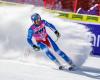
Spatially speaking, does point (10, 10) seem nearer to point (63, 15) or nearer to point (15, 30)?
point (15, 30)

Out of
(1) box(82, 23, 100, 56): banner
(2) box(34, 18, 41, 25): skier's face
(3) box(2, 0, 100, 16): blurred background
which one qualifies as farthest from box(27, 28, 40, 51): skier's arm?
(3) box(2, 0, 100, 16): blurred background

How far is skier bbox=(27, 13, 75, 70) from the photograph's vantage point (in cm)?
817

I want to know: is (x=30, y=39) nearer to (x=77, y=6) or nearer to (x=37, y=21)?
(x=37, y=21)

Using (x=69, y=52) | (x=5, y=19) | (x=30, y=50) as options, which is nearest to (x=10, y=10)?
(x=5, y=19)

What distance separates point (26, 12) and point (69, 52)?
4.32 feet

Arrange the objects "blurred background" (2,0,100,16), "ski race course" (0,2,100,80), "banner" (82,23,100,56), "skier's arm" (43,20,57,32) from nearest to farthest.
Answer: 1. "ski race course" (0,2,100,80)
2. "skier's arm" (43,20,57,32)
3. "banner" (82,23,100,56)
4. "blurred background" (2,0,100,16)

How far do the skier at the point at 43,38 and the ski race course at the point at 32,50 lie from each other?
0.31ft

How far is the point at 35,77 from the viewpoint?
7.33 m

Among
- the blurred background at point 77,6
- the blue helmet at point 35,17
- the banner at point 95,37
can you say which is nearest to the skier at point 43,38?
the blue helmet at point 35,17

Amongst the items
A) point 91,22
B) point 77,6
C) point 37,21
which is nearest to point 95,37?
point 91,22

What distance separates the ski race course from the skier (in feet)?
0.31

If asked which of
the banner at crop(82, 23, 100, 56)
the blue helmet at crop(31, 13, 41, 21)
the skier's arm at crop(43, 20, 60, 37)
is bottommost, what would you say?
the banner at crop(82, 23, 100, 56)

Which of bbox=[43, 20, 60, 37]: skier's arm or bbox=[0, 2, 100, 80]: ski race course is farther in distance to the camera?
bbox=[43, 20, 60, 37]: skier's arm

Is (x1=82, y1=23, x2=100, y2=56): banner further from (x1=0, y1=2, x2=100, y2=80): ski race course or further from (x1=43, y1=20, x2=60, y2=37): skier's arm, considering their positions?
(x1=43, y1=20, x2=60, y2=37): skier's arm
